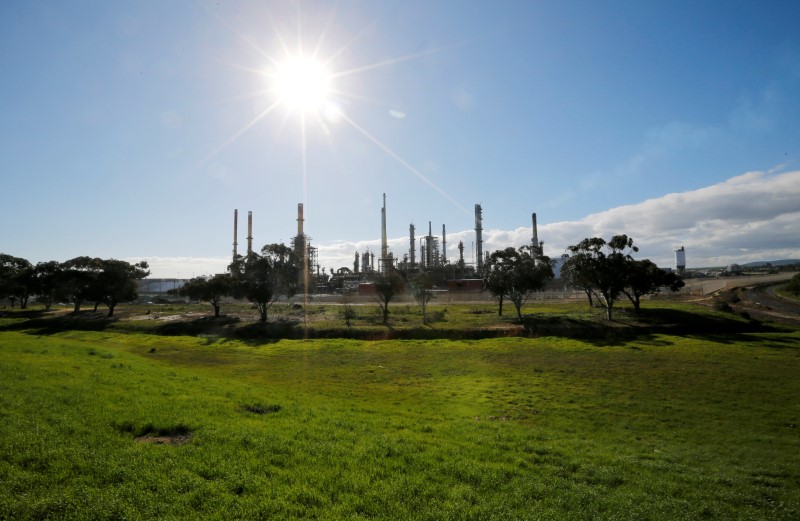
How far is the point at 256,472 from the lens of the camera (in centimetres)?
746

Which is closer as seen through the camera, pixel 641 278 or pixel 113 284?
pixel 641 278

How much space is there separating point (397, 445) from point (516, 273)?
138 ft

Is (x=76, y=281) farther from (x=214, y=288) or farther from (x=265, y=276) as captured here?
(x=265, y=276)

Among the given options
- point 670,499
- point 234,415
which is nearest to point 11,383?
point 234,415

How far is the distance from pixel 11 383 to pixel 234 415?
23.1 feet

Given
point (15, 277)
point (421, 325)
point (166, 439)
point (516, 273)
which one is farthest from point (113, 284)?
point (166, 439)

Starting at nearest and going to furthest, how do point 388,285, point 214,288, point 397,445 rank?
1. point 397,445
2. point 388,285
3. point 214,288

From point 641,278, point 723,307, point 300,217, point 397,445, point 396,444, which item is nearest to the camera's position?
point 397,445

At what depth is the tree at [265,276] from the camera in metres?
48.6

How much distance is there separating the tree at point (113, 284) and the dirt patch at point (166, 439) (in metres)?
57.6

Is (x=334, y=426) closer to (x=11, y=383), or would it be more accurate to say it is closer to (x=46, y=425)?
(x=46, y=425)

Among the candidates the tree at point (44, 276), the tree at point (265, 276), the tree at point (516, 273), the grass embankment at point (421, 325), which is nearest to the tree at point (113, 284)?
the grass embankment at point (421, 325)

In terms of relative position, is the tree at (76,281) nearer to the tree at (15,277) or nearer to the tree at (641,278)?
the tree at (15,277)

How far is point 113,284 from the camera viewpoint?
58.5m
